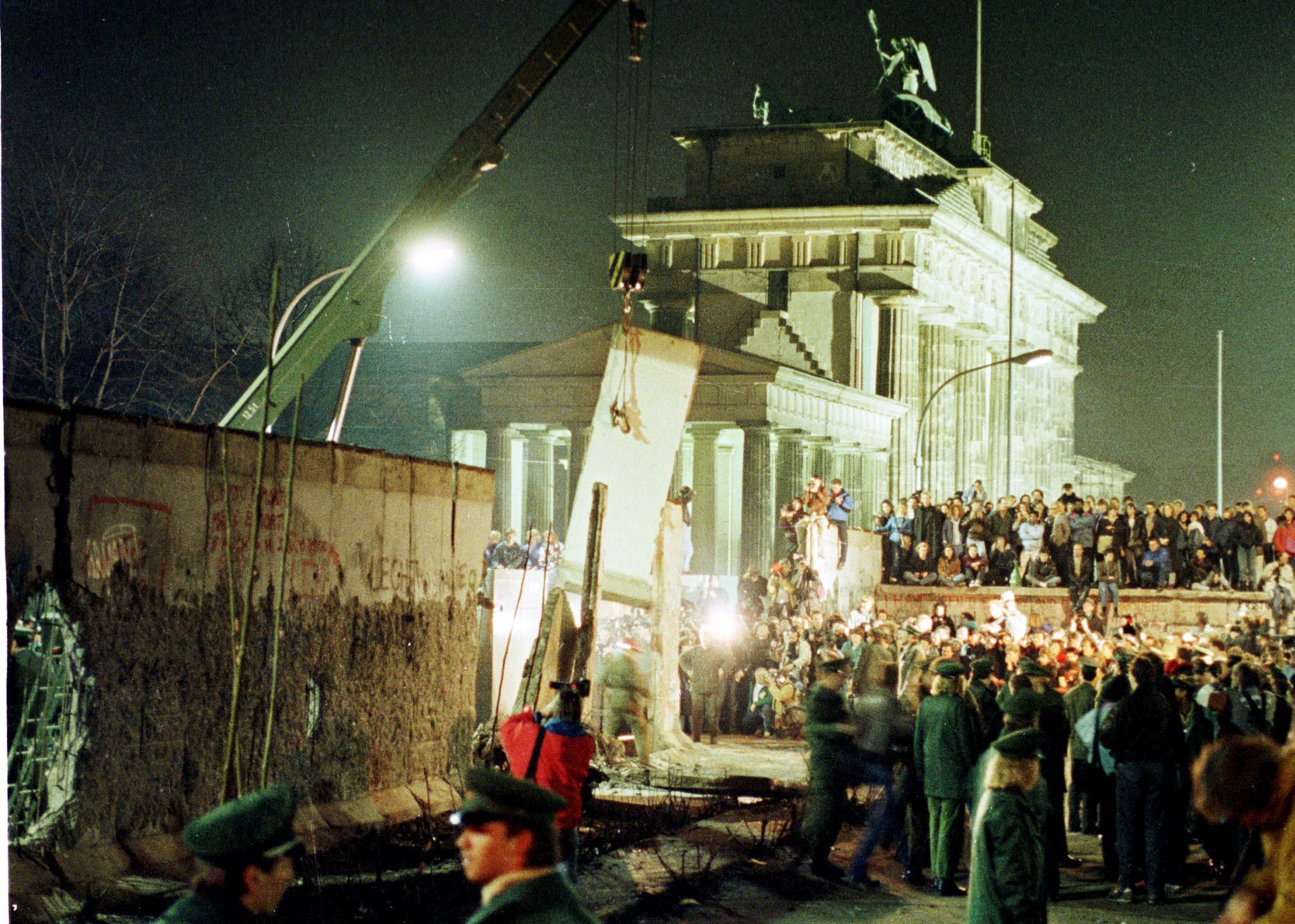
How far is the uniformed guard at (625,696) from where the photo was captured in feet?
51.0

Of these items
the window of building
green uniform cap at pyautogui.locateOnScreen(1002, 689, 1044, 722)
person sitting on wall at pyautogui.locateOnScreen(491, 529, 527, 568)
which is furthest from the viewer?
the window of building

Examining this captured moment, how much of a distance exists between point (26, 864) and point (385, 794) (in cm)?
326

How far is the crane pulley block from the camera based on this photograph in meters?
14.6

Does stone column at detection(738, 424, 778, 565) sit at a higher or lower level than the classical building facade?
lower

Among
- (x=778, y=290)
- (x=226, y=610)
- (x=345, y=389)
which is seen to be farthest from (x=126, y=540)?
(x=778, y=290)

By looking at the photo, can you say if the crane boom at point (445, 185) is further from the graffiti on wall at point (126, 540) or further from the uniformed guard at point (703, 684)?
the uniformed guard at point (703, 684)

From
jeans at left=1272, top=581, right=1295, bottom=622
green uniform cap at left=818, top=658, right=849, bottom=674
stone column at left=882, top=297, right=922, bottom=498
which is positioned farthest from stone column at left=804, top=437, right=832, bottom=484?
green uniform cap at left=818, top=658, right=849, bottom=674

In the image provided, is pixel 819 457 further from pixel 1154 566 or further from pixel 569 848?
pixel 569 848

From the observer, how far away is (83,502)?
8.23 metres

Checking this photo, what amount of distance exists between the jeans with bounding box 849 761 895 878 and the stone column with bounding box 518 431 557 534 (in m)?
40.5

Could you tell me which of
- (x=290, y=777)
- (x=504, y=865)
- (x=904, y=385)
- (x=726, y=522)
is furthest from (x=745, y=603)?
(x=904, y=385)

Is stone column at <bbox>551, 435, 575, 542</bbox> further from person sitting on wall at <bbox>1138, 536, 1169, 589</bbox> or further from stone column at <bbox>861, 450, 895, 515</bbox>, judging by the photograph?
person sitting on wall at <bbox>1138, 536, 1169, 589</bbox>

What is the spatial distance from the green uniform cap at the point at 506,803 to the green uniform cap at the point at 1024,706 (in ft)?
23.2

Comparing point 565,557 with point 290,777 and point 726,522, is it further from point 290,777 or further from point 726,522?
point 726,522
